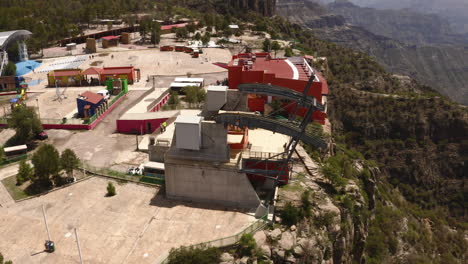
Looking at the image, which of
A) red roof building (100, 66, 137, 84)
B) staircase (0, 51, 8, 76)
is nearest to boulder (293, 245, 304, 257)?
red roof building (100, 66, 137, 84)

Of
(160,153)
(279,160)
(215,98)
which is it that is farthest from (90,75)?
(279,160)

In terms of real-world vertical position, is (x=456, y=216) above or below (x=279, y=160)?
below

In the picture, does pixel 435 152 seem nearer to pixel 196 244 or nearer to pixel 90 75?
pixel 196 244

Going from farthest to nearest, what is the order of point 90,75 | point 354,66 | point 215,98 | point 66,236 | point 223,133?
point 354,66 < point 90,75 < point 215,98 < point 223,133 < point 66,236

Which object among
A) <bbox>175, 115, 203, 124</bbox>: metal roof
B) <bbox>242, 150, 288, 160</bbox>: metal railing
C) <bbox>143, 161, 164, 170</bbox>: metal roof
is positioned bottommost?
<bbox>143, 161, 164, 170</bbox>: metal roof

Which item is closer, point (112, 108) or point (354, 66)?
point (112, 108)

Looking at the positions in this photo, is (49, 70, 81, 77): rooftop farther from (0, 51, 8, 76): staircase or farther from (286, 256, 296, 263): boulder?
(286, 256, 296, 263): boulder

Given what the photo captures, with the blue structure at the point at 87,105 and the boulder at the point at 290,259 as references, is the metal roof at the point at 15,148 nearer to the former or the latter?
the blue structure at the point at 87,105
